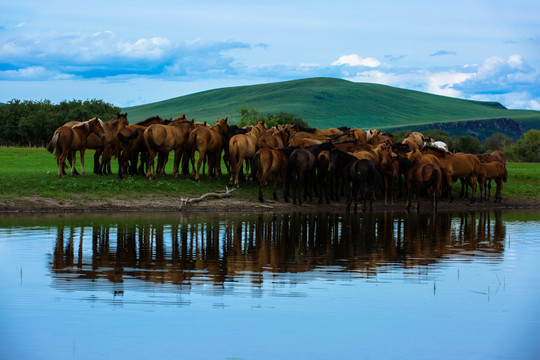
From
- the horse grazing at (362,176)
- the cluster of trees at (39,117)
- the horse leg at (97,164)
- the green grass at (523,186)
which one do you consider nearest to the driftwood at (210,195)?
the horse grazing at (362,176)

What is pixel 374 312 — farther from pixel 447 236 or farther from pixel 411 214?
pixel 411 214

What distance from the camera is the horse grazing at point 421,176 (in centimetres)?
3191

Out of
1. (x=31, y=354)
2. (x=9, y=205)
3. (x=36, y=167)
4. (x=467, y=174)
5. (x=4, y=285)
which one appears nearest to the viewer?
(x=31, y=354)

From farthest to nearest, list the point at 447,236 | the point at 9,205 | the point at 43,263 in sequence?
the point at 9,205 → the point at 447,236 → the point at 43,263

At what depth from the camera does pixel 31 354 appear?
26.1ft

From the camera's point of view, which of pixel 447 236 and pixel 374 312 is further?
pixel 447 236

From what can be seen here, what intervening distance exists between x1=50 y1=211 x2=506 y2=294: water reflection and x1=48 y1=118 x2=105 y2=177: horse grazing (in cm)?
812

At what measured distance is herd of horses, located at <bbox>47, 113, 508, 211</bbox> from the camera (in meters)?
30.9

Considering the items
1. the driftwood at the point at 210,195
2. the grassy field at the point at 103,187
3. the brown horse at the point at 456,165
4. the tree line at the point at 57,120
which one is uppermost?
the tree line at the point at 57,120

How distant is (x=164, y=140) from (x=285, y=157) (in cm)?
511

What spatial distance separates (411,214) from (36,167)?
63.7ft

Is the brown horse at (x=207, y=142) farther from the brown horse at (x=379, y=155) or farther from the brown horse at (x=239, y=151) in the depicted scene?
the brown horse at (x=379, y=155)

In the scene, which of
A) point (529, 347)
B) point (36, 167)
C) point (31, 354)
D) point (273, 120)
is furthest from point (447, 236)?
point (273, 120)

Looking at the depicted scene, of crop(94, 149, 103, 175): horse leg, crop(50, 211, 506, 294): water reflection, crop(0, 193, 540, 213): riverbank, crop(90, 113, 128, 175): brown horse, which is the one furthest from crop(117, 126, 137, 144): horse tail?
crop(50, 211, 506, 294): water reflection
